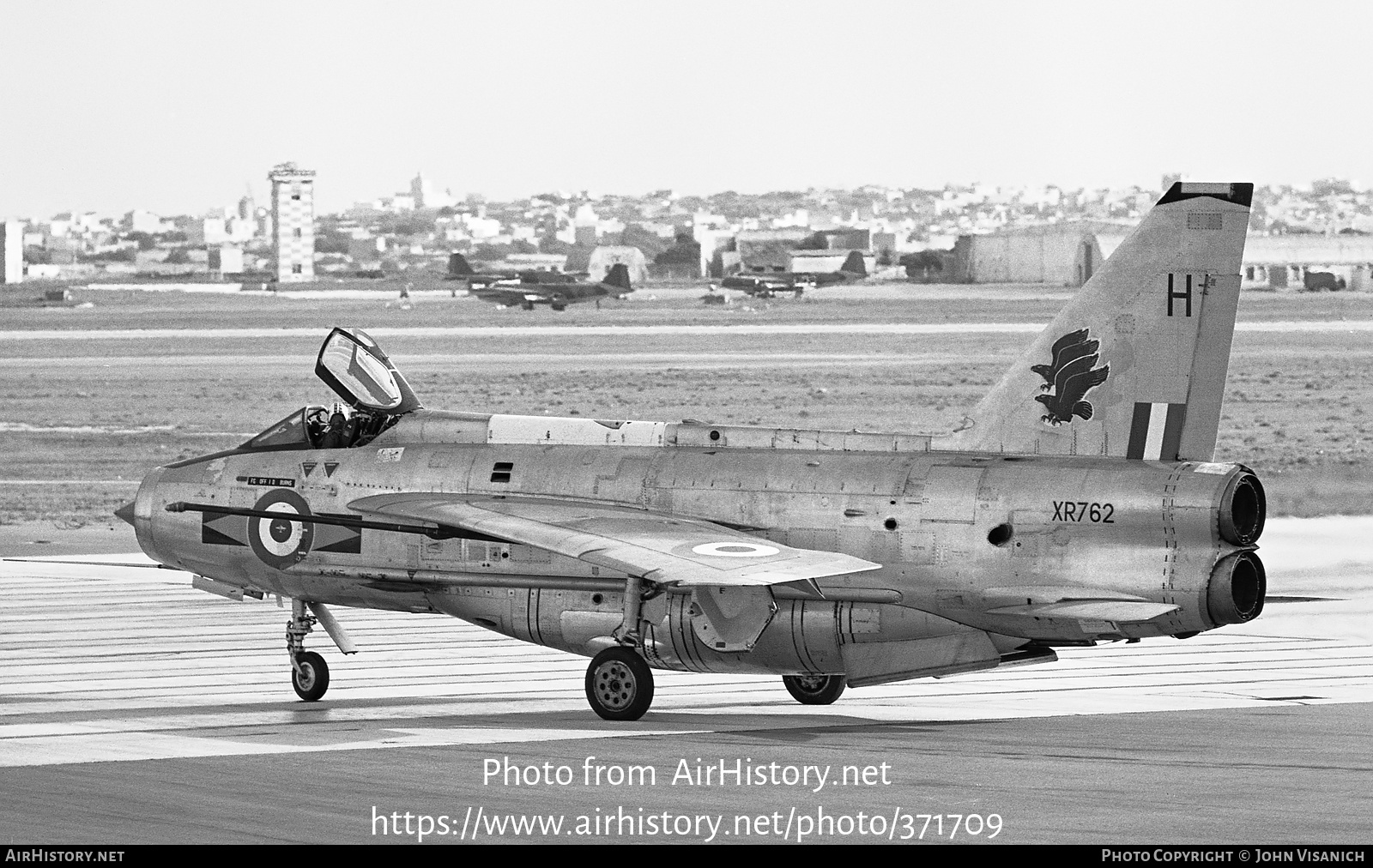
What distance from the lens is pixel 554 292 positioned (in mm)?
115438

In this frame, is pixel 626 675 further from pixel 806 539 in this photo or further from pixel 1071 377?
pixel 1071 377

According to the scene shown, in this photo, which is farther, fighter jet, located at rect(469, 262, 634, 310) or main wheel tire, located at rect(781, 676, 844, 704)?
fighter jet, located at rect(469, 262, 634, 310)

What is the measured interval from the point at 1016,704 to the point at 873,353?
191 feet

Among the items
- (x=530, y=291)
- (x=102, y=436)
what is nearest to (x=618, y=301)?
(x=530, y=291)

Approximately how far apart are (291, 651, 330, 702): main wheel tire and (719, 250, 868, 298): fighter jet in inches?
4084

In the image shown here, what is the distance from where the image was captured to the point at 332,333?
18406 mm

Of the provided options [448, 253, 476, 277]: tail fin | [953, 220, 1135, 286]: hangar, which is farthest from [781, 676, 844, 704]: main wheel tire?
[448, 253, 476, 277]: tail fin

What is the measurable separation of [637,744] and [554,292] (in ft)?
332

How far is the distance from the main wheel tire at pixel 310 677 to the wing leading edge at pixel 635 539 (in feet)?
4.00

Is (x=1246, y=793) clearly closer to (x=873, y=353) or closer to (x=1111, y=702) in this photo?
(x=1111, y=702)

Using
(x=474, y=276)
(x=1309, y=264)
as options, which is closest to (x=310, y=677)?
(x=1309, y=264)

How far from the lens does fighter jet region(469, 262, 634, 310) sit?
11406cm

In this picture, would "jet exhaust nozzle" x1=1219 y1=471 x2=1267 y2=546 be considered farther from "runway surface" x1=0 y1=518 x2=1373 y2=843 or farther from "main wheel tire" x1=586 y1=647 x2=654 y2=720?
"main wheel tire" x1=586 y1=647 x2=654 y2=720

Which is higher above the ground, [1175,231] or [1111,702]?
[1175,231]
